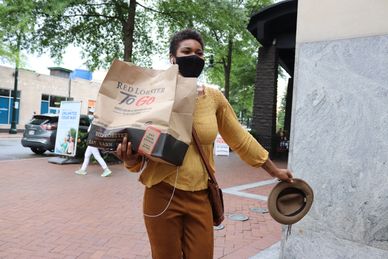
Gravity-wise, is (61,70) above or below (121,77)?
above

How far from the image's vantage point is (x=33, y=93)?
28.9 m

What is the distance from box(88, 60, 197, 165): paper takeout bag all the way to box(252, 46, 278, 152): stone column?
1296 centimetres

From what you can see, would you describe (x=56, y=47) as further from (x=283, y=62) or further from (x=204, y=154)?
(x=204, y=154)

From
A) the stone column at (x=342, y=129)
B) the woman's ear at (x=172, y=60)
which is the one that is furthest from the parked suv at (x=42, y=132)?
the woman's ear at (x=172, y=60)

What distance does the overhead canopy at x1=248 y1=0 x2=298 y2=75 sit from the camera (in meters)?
12.8

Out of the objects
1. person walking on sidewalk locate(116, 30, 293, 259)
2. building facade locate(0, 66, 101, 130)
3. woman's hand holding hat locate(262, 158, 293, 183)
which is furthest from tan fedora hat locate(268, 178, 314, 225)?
building facade locate(0, 66, 101, 130)

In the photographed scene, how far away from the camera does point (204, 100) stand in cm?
212

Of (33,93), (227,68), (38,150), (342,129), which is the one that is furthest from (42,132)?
(33,93)

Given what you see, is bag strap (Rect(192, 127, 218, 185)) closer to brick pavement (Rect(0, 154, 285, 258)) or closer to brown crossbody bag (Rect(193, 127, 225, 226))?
brown crossbody bag (Rect(193, 127, 225, 226))

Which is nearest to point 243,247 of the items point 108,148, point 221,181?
point 108,148

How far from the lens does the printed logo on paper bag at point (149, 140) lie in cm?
167

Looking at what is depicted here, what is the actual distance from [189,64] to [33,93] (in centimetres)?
2965

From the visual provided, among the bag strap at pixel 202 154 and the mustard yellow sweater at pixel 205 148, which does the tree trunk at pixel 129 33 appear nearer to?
the mustard yellow sweater at pixel 205 148

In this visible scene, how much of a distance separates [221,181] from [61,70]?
29692mm
